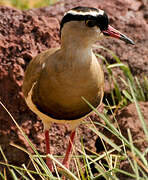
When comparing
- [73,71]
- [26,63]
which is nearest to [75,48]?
[73,71]

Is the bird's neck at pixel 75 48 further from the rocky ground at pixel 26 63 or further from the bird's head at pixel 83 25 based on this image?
the rocky ground at pixel 26 63

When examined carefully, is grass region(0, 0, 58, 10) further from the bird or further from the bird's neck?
the bird's neck

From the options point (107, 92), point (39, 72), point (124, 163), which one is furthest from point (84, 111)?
point (107, 92)

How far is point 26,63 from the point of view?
3684mm

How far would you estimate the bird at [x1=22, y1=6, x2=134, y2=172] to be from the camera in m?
2.87

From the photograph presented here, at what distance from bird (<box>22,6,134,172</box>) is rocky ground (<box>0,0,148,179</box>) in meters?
0.55

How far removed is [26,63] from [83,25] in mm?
965

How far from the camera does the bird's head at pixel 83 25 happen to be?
2838mm

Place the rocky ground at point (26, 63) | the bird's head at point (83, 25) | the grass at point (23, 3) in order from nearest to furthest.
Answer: the bird's head at point (83, 25) < the rocky ground at point (26, 63) < the grass at point (23, 3)

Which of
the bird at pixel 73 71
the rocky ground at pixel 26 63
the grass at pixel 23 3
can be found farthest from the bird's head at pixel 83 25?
the grass at pixel 23 3

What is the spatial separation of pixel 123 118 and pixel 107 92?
40 centimetres

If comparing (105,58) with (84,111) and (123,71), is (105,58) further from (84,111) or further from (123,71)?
(84,111)

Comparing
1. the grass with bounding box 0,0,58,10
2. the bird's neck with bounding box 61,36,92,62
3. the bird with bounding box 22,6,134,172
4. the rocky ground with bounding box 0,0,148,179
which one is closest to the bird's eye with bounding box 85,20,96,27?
the bird with bounding box 22,6,134,172

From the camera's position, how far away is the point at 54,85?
2.96m
